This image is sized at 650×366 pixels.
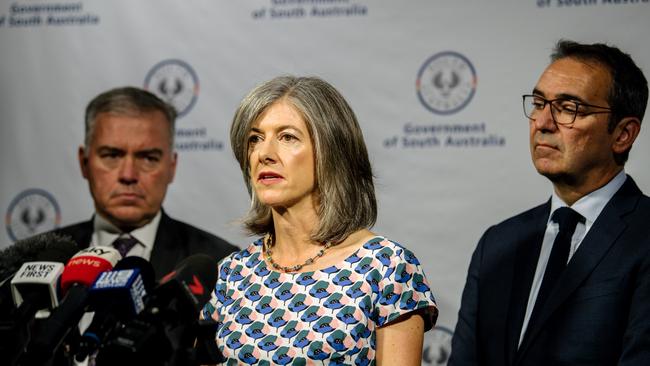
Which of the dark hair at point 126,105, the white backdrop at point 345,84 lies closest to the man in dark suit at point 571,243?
the white backdrop at point 345,84

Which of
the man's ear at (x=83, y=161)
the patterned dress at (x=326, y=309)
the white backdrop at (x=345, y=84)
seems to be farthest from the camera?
the man's ear at (x=83, y=161)

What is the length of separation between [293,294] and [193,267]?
2.25ft

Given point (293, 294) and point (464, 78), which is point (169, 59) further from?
point (293, 294)

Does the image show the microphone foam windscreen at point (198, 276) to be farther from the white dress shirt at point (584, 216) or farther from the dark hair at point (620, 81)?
the dark hair at point (620, 81)

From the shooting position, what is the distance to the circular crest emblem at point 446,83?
3.90 metres

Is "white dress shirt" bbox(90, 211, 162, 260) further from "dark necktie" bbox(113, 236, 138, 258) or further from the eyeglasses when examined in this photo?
the eyeglasses

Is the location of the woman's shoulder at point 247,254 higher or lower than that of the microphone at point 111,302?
lower

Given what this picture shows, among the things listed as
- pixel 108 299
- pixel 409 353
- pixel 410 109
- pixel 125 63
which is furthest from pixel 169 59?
pixel 108 299

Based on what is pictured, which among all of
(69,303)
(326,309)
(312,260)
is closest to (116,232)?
(312,260)

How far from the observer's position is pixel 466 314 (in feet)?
10.1

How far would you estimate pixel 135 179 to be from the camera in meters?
3.96

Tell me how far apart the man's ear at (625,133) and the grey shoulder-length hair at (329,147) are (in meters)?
0.93

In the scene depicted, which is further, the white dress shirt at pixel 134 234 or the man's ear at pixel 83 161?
the man's ear at pixel 83 161

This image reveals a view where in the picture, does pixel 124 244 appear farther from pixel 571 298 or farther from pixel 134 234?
pixel 571 298
